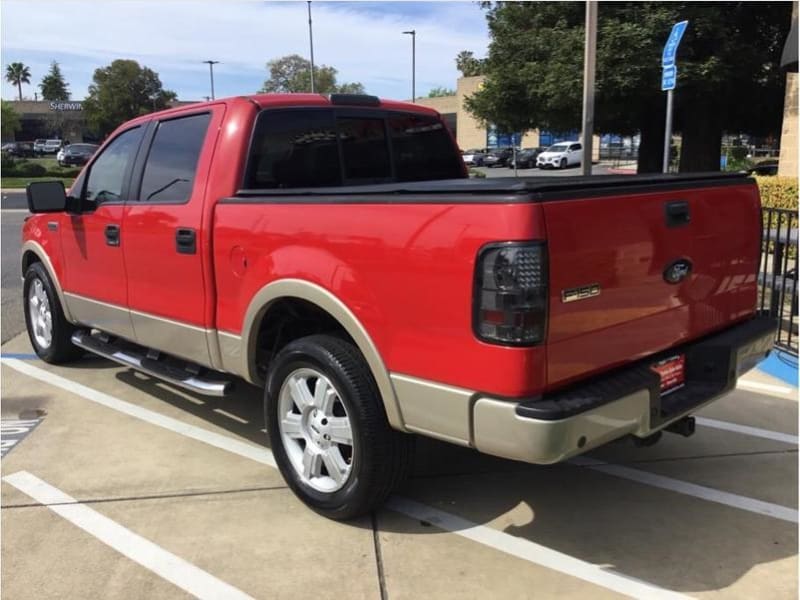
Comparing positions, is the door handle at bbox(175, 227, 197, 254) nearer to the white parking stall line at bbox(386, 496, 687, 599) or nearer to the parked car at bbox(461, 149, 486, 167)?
the white parking stall line at bbox(386, 496, 687, 599)

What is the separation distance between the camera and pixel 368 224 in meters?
2.99

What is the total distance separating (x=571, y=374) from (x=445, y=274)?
611mm

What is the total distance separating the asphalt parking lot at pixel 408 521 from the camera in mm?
3016

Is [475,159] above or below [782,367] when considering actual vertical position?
above

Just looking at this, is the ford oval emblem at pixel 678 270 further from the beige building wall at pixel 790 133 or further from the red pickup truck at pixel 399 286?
the beige building wall at pixel 790 133

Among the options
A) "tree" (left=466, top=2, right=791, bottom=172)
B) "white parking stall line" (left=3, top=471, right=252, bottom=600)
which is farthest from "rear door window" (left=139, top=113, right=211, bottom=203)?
"tree" (left=466, top=2, right=791, bottom=172)

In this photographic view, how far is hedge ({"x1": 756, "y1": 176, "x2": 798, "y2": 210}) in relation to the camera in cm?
962

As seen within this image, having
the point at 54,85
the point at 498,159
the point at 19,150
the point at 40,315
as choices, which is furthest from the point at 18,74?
the point at 40,315

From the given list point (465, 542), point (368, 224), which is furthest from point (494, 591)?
point (368, 224)

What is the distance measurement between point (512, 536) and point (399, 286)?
1.35 meters

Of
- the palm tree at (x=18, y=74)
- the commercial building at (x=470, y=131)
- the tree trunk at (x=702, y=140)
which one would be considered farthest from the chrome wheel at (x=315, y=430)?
the palm tree at (x=18, y=74)

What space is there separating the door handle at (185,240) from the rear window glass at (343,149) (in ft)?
1.34

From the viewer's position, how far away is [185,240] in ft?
13.2

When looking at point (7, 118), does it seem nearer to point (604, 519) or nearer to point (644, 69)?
point (644, 69)
